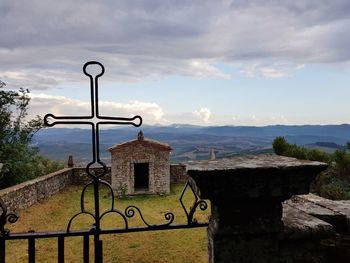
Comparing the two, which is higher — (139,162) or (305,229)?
(305,229)

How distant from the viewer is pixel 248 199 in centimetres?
227

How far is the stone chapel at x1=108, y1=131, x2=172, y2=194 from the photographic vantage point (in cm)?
1908

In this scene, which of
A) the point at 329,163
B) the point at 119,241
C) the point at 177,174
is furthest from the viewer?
the point at 177,174

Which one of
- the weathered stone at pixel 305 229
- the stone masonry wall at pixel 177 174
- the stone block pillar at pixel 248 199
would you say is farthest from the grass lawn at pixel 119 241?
the stone block pillar at pixel 248 199

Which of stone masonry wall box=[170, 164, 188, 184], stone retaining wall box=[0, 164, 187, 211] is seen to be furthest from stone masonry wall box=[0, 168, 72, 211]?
stone masonry wall box=[170, 164, 188, 184]

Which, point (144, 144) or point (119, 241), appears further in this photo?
point (144, 144)

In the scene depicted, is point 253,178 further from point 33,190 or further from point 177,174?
point 177,174

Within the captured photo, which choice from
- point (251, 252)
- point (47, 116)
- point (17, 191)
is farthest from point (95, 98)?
point (17, 191)

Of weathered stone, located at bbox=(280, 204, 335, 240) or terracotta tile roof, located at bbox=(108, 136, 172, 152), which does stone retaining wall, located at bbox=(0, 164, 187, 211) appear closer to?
terracotta tile roof, located at bbox=(108, 136, 172, 152)

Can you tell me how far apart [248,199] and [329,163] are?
15844mm

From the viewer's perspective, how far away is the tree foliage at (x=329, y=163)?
1645 centimetres

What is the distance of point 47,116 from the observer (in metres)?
2.54

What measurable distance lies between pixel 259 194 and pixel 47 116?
1.50 metres

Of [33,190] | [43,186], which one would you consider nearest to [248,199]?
[33,190]
